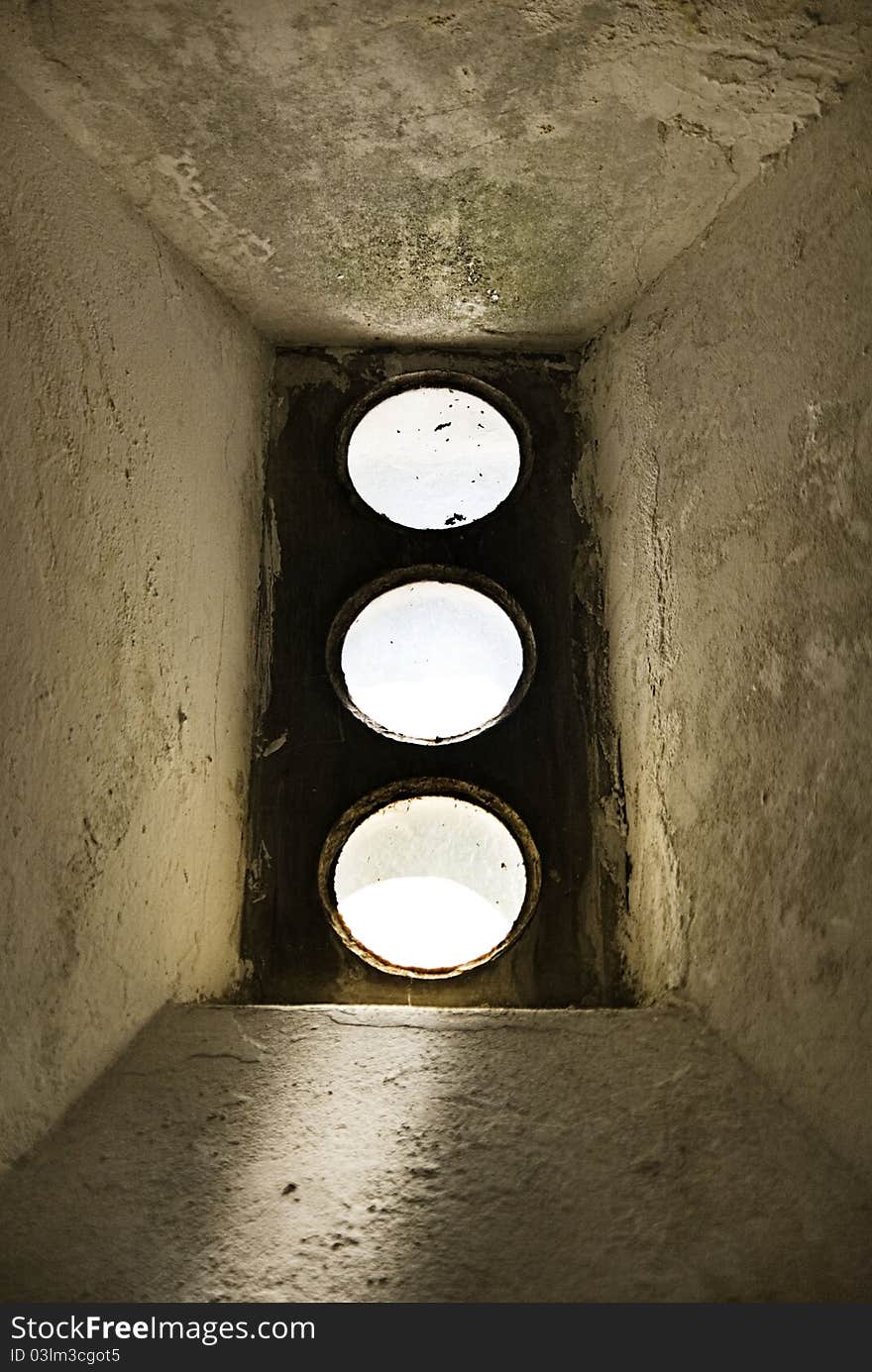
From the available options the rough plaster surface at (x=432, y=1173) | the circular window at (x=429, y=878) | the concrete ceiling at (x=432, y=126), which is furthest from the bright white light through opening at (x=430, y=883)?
the concrete ceiling at (x=432, y=126)

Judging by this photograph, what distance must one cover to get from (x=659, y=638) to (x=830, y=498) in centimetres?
51

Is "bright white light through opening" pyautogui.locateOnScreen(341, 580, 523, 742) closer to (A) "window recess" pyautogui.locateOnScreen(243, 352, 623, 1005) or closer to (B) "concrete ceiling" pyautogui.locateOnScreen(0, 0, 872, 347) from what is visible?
(A) "window recess" pyautogui.locateOnScreen(243, 352, 623, 1005)

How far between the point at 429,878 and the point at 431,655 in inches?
16.7

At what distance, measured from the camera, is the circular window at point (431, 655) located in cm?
215

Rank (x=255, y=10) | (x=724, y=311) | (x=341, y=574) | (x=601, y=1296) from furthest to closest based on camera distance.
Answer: (x=341, y=574) < (x=724, y=311) < (x=255, y=10) < (x=601, y=1296)

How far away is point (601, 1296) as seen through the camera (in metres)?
1.27

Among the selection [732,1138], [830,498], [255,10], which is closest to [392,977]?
[732,1138]

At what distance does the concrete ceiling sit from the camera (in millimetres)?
1543

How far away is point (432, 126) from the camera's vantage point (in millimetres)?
1774

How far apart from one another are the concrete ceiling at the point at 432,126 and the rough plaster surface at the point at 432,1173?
1312 mm

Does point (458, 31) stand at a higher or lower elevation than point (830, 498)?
higher

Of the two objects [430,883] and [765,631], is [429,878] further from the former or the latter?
[765,631]

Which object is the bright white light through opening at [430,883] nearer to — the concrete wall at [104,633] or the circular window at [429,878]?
the circular window at [429,878]

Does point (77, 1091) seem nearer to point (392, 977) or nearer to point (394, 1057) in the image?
point (394, 1057)
